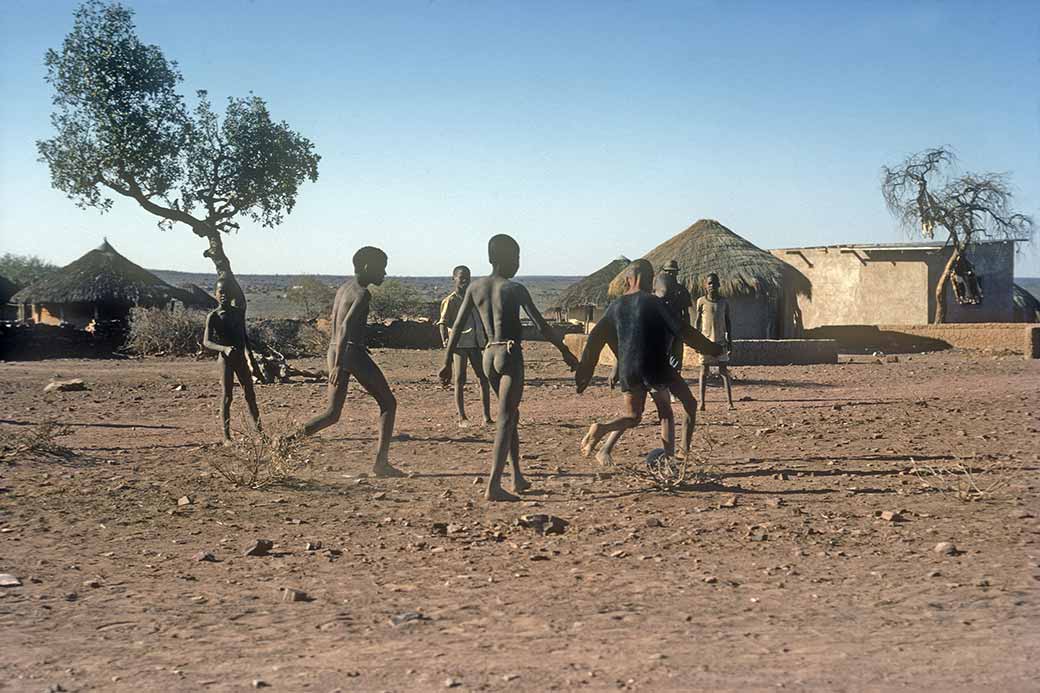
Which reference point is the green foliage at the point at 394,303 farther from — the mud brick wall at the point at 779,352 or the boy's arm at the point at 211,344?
the boy's arm at the point at 211,344

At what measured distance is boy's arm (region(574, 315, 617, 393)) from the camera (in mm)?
7980

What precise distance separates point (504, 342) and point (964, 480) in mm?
3396

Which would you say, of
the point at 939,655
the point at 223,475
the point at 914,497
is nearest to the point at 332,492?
the point at 223,475

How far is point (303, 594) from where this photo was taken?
5.09 meters

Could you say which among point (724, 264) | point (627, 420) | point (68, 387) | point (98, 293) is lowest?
→ point (68, 387)

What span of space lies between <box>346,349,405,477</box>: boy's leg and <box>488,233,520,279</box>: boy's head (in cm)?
125

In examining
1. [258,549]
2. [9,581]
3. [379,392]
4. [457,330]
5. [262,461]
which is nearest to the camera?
[9,581]

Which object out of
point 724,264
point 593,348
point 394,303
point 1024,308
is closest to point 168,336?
point 724,264

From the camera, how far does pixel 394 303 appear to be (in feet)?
146

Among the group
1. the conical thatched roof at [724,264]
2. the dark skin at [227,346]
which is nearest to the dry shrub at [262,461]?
the dark skin at [227,346]

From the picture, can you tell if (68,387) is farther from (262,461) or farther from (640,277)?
(640,277)

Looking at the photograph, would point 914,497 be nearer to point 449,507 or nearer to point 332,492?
point 449,507

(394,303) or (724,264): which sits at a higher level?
(724,264)

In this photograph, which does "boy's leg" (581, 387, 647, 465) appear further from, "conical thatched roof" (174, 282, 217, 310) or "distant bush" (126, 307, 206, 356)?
"conical thatched roof" (174, 282, 217, 310)
